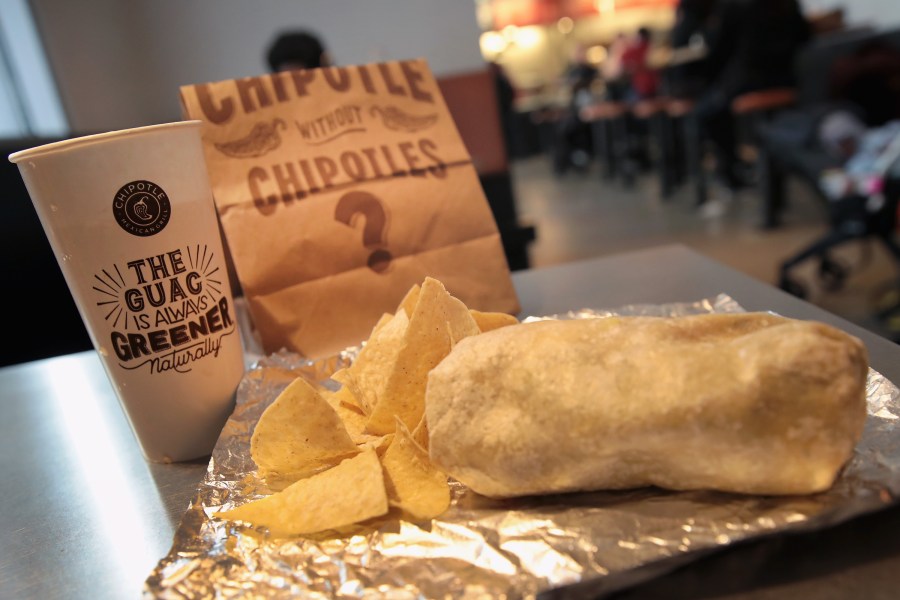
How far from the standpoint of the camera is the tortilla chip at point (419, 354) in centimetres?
62

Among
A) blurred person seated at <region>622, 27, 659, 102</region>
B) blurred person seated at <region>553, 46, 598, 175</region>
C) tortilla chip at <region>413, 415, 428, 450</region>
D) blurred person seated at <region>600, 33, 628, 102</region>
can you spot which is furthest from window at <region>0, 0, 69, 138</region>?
blurred person seated at <region>553, 46, 598, 175</region>

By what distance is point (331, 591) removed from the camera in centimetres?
45

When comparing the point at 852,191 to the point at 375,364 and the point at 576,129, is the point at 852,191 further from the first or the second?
the point at 576,129

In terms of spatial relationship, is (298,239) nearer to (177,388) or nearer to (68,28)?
(177,388)

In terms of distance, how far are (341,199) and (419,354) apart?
0.40m

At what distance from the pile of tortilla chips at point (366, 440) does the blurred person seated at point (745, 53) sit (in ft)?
17.3

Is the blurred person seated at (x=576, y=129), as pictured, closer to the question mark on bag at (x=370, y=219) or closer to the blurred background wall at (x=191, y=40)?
the blurred background wall at (x=191, y=40)

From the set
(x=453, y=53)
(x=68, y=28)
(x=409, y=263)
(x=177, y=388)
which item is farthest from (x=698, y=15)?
(x=177, y=388)

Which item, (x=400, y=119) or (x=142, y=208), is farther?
(x=400, y=119)

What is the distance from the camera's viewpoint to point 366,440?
648mm

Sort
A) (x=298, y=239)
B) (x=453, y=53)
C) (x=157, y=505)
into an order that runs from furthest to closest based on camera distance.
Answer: (x=453, y=53)
(x=298, y=239)
(x=157, y=505)

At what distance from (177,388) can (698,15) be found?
20.4ft

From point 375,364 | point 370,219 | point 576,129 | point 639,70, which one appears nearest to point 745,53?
point 639,70

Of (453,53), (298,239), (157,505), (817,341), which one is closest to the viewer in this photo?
(817,341)
